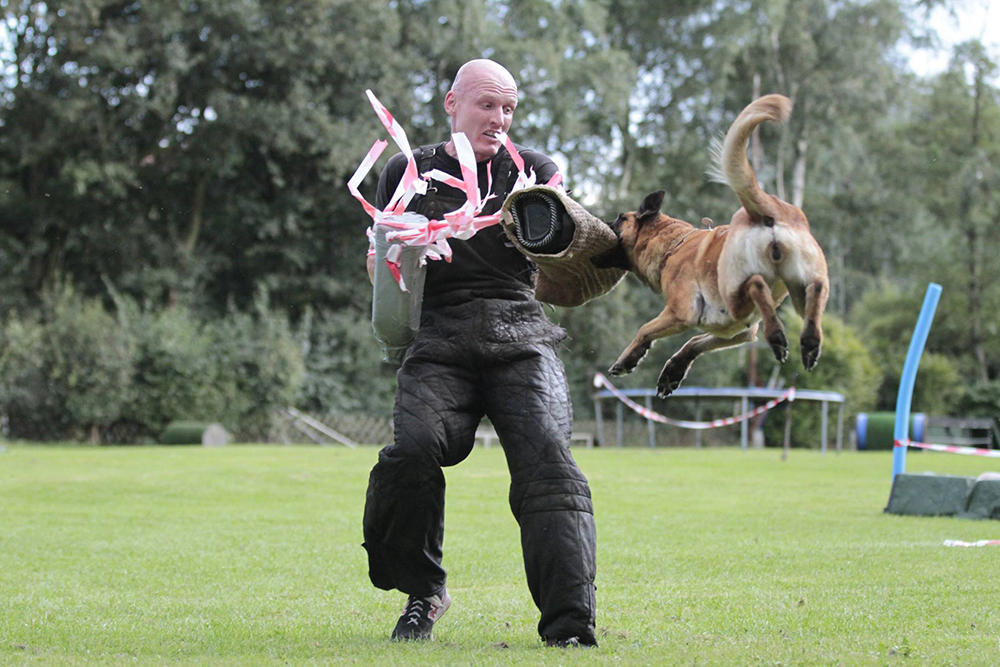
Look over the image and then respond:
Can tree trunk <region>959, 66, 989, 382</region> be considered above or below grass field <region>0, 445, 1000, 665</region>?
above

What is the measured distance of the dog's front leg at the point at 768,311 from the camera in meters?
3.55

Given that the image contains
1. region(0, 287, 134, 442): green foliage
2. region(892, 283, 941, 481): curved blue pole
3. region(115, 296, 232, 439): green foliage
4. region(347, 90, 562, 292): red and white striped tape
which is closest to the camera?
region(347, 90, 562, 292): red and white striped tape

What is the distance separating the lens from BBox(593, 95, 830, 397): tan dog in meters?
3.57

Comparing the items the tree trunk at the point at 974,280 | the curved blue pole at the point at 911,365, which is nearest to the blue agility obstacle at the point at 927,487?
the curved blue pole at the point at 911,365

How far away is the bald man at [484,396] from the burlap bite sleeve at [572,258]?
16 cm

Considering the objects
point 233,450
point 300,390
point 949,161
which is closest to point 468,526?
point 233,450

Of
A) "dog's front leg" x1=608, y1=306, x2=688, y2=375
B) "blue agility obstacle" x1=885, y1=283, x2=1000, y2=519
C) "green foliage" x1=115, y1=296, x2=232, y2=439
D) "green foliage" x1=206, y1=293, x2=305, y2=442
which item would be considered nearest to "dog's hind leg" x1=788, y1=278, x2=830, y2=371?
"dog's front leg" x1=608, y1=306, x2=688, y2=375

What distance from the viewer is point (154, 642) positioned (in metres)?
4.63

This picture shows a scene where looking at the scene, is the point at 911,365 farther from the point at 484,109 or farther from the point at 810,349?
the point at 810,349

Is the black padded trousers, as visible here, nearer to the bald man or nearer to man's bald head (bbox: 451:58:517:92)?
the bald man

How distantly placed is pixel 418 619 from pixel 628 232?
180 centimetres

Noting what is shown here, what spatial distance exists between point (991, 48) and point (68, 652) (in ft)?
132

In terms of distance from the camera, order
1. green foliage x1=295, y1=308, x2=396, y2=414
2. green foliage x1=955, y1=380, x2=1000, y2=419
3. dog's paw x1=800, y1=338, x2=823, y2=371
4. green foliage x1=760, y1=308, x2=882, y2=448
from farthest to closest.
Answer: green foliage x1=955, y1=380, x2=1000, y2=419 < green foliage x1=295, y1=308, x2=396, y2=414 < green foliage x1=760, y1=308, x2=882, y2=448 < dog's paw x1=800, y1=338, x2=823, y2=371

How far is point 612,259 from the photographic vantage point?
4.21 m
